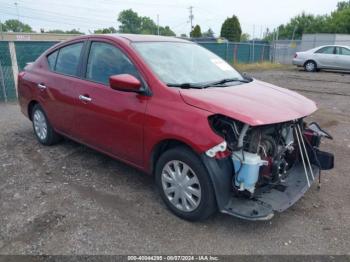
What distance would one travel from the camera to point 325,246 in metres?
2.98

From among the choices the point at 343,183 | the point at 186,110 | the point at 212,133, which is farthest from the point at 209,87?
the point at 343,183

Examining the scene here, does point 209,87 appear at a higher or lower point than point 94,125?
higher

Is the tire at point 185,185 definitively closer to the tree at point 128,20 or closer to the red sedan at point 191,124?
the red sedan at point 191,124

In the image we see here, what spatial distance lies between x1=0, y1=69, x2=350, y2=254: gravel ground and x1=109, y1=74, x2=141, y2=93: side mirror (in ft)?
3.97

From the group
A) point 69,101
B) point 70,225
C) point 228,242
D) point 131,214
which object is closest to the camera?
point 228,242

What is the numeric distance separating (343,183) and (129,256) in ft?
A: 9.13

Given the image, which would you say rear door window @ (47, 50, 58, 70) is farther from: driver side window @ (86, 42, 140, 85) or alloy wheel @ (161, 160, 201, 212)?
alloy wheel @ (161, 160, 201, 212)

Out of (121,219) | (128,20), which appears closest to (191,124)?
(121,219)

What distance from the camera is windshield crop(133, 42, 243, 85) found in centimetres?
358

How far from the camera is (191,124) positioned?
303 cm

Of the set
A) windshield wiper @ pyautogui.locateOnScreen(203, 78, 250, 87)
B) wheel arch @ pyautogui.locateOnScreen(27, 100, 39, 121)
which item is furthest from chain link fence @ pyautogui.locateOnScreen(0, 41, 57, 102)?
windshield wiper @ pyautogui.locateOnScreen(203, 78, 250, 87)

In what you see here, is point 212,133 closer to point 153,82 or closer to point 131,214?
point 153,82

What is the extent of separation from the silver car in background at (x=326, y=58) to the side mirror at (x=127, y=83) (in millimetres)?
17000

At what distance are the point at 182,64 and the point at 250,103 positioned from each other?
105 centimetres
